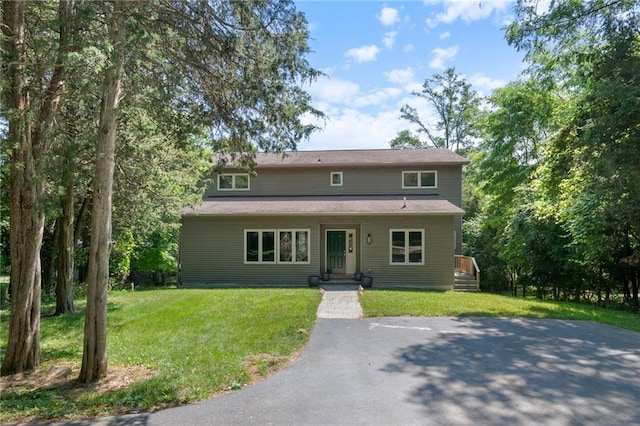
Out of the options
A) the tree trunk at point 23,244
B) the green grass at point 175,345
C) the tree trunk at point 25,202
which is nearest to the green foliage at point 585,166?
the green grass at point 175,345

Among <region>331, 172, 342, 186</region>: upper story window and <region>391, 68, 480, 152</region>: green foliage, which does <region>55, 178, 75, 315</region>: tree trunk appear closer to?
<region>331, 172, 342, 186</region>: upper story window

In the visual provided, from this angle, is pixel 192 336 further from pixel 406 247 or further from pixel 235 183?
pixel 235 183

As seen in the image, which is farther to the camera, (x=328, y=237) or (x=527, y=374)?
(x=328, y=237)

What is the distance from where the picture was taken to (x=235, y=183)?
725 inches

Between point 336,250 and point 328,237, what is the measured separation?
65 centimetres

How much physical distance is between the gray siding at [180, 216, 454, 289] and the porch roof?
1.42 feet

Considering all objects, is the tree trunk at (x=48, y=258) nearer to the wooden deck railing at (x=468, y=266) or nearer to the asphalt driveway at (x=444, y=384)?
the asphalt driveway at (x=444, y=384)

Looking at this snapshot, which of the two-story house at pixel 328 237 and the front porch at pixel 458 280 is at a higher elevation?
the two-story house at pixel 328 237

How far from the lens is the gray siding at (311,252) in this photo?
14867 mm

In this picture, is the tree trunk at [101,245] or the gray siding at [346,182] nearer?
the tree trunk at [101,245]

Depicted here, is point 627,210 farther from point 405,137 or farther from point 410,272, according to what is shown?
point 405,137

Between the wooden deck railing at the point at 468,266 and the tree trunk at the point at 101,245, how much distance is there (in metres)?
13.6

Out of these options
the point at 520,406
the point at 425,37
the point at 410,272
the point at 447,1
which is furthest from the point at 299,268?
the point at 520,406

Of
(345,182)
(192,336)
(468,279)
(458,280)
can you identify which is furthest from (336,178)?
(192,336)
